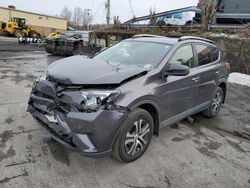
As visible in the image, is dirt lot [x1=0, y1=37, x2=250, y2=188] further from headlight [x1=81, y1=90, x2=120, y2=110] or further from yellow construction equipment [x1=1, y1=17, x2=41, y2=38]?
yellow construction equipment [x1=1, y1=17, x2=41, y2=38]

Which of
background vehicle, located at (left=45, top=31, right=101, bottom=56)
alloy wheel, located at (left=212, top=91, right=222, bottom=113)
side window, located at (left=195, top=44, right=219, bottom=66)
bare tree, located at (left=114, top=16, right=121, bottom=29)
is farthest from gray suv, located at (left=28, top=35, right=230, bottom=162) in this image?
bare tree, located at (left=114, top=16, right=121, bottom=29)

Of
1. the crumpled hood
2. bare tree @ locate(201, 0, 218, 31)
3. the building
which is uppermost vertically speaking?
the building

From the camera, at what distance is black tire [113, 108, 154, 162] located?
10.2 feet

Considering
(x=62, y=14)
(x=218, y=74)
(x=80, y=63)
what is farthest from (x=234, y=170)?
(x=62, y=14)

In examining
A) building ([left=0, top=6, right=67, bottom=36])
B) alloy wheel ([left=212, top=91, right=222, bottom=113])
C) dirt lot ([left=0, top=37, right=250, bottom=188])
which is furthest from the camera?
building ([left=0, top=6, right=67, bottom=36])

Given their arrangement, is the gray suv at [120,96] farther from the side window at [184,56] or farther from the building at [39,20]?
the building at [39,20]

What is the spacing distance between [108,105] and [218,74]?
3149mm

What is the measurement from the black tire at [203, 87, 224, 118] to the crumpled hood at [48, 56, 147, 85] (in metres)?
2.44

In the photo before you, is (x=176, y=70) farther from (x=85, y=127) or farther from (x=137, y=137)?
(x=85, y=127)

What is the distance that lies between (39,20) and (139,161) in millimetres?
57735

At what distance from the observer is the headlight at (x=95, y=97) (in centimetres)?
288

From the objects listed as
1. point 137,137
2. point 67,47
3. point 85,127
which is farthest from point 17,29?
point 85,127

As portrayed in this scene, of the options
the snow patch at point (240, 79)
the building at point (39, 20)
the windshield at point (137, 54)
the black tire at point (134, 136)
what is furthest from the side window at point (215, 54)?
the building at point (39, 20)

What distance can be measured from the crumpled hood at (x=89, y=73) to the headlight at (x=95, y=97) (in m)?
0.12
